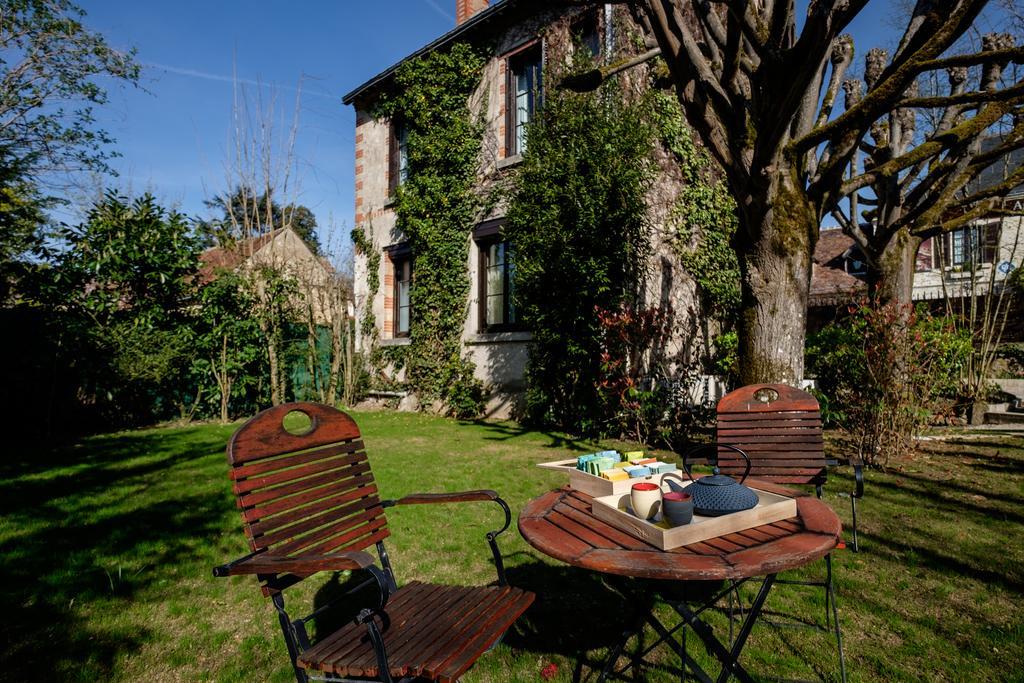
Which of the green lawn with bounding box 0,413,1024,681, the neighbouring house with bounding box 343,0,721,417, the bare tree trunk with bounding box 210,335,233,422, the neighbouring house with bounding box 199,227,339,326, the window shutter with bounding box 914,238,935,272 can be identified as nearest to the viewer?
the green lawn with bounding box 0,413,1024,681

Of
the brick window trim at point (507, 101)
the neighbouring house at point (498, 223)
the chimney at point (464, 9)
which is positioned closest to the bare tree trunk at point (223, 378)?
the neighbouring house at point (498, 223)

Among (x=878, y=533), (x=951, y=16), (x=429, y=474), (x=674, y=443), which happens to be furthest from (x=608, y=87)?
(x=878, y=533)

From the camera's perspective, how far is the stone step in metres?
9.05

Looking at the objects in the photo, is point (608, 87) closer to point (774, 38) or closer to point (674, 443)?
point (774, 38)

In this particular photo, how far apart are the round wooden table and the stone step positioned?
32.6 feet

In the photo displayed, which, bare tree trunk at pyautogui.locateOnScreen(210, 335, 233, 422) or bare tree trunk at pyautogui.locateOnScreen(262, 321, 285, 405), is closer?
bare tree trunk at pyautogui.locateOnScreen(210, 335, 233, 422)

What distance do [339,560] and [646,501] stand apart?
962mm

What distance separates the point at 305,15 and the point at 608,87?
681cm

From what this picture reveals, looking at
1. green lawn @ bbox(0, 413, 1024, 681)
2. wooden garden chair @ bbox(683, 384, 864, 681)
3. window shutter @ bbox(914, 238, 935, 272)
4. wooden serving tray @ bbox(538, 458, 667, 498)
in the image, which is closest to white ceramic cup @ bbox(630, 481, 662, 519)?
wooden serving tray @ bbox(538, 458, 667, 498)

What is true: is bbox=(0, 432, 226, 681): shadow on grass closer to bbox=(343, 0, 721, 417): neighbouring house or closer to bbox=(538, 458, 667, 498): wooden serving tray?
bbox=(538, 458, 667, 498): wooden serving tray

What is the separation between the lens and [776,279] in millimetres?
4969

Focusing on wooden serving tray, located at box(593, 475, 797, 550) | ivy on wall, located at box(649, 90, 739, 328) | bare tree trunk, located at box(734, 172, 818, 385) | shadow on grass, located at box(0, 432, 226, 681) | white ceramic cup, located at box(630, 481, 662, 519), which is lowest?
shadow on grass, located at box(0, 432, 226, 681)

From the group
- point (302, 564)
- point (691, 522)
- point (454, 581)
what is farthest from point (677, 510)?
point (454, 581)

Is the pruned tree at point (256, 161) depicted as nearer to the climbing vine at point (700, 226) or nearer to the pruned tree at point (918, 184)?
the climbing vine at point (700, 226)
